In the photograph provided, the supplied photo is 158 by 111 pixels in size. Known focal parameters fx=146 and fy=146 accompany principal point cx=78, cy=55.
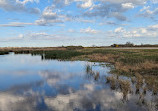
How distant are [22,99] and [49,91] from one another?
8.26 feet

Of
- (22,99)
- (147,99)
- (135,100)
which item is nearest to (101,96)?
(135,100)

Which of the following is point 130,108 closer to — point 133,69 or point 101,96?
point 101,96

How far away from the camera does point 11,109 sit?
9570mm

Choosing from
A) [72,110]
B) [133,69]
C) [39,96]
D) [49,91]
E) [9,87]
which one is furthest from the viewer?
[133,69]

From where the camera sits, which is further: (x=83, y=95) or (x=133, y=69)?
(x=133, y=69)

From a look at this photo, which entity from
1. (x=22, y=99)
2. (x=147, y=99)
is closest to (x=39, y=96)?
(x=22, y=99)

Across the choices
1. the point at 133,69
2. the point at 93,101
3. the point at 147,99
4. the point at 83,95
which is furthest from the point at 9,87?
the point at 133,69

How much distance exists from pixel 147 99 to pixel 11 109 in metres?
9.48

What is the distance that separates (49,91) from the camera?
1320 centimetres

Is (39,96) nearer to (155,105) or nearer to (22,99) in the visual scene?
(22,99)

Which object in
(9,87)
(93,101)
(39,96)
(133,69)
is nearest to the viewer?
(93,101)

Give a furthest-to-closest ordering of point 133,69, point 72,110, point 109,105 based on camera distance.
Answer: point 133,69 → point 109,105 → point 72,110

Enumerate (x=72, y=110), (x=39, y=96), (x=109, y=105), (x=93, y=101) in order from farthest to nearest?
1. (x=39, y=96)
2. (x=93, y=101)
3. (x=109, y=105)
4. (x=72, y=110)

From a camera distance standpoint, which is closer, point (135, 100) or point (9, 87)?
point (135, 100)
